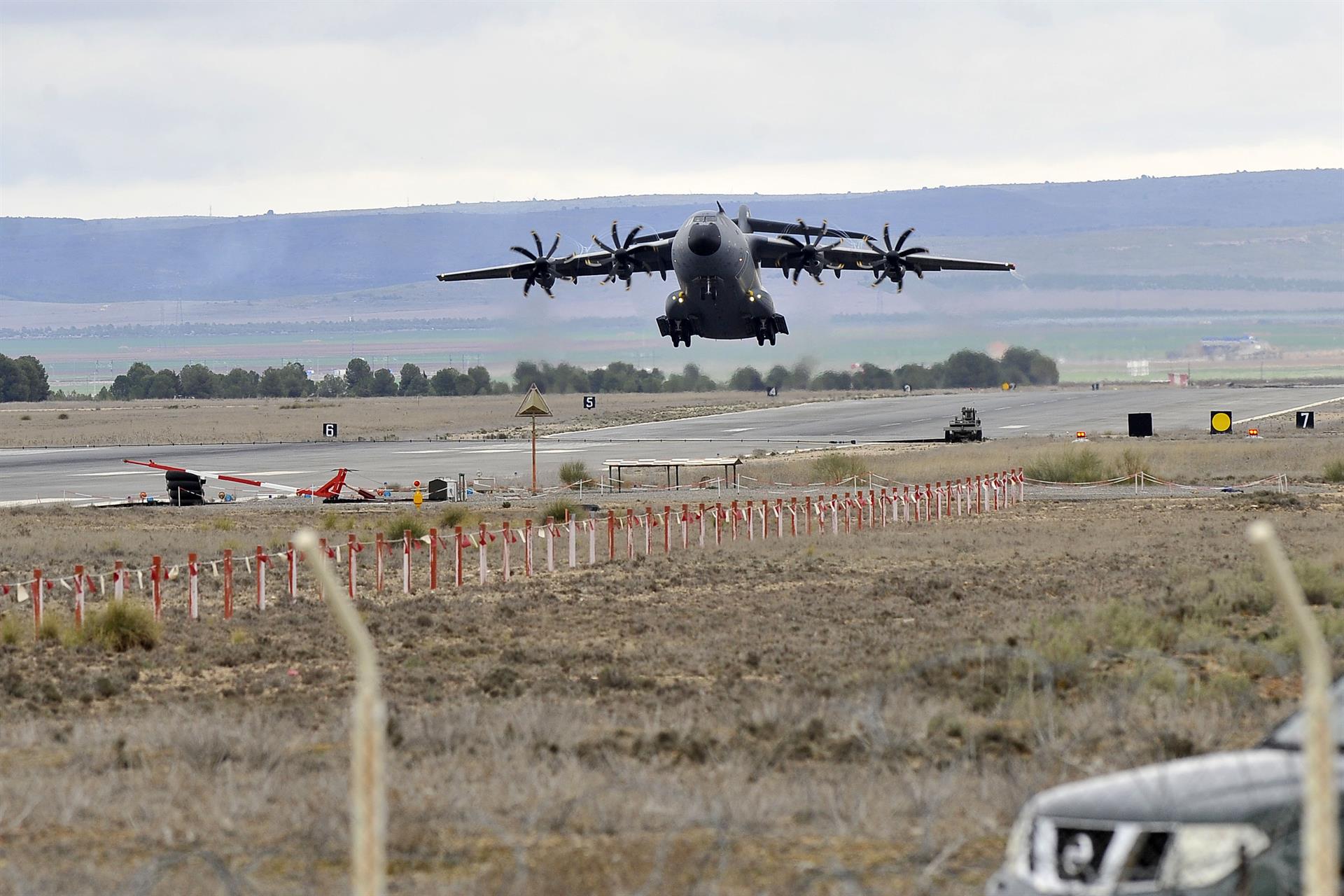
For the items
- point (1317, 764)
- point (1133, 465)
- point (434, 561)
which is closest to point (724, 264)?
point (1133, 465)

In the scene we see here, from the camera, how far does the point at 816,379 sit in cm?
13725

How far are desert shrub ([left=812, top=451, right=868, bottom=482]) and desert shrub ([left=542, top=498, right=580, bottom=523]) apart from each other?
13.5 m

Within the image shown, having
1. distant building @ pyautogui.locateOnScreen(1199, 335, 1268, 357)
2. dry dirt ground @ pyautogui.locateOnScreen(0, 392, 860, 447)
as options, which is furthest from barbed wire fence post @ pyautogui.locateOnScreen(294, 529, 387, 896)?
distant building @ pyautogui.locateOnScreen(1199, 335, 1268, 357)

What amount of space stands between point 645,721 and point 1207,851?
21.5 feet

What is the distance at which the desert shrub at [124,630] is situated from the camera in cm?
1820

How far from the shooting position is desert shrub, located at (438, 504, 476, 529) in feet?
116

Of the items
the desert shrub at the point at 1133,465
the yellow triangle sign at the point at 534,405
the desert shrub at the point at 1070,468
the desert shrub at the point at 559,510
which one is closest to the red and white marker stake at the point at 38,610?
the desert shrub at the point at 559,510

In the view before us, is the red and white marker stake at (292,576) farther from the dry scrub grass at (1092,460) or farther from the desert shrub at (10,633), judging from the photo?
the dry scrub grass at (1092,460)

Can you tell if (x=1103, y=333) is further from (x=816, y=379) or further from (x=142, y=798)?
(x=142, y=798)

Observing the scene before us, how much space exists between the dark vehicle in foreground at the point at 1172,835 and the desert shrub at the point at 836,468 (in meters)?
44.1

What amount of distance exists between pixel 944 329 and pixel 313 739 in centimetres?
7737

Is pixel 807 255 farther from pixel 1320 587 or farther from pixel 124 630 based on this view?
pixel 124 630

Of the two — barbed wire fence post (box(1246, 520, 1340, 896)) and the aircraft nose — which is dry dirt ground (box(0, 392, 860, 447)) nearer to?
the aircraft nose

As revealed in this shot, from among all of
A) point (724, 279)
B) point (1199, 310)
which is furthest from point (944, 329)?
point (1199, 310)
